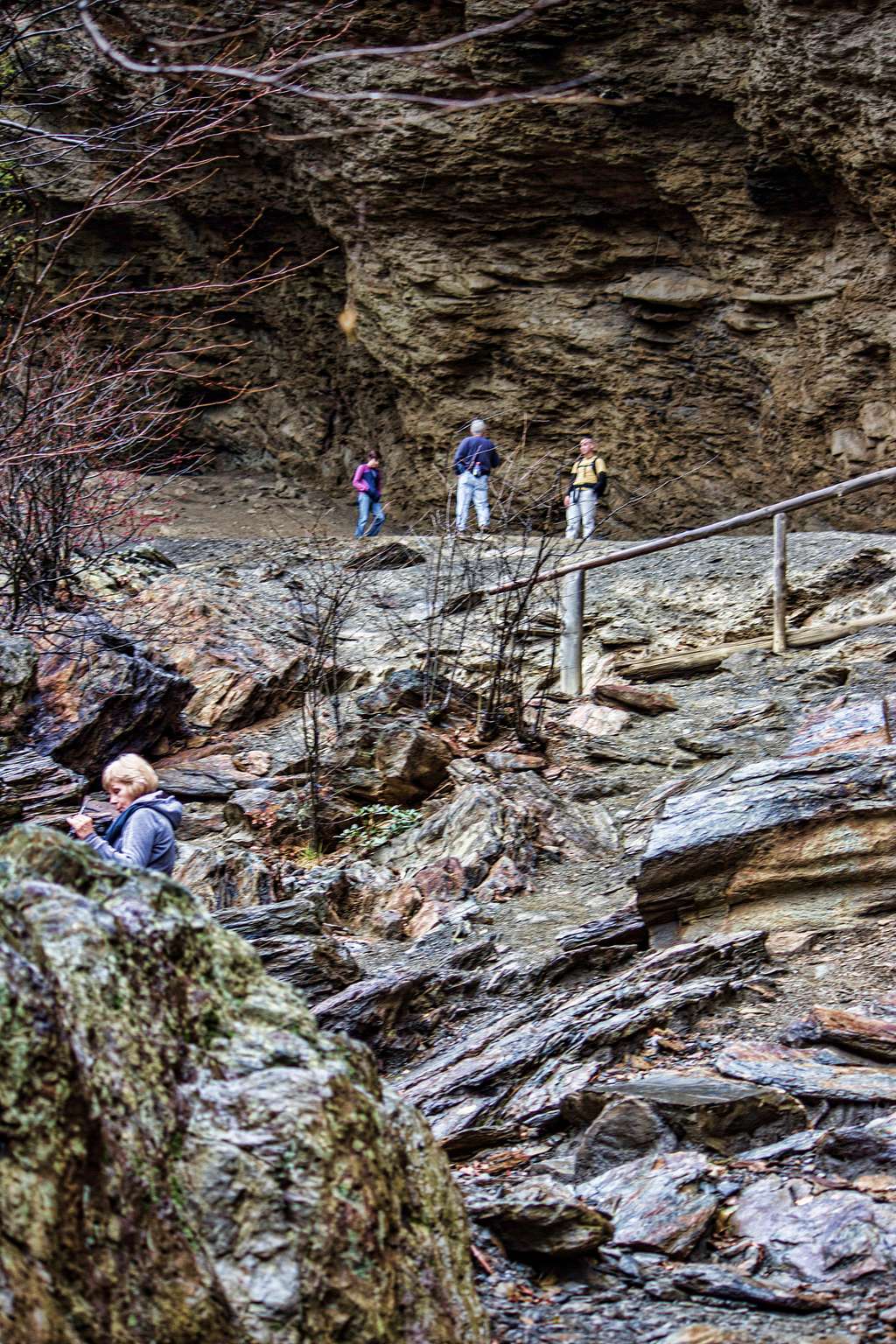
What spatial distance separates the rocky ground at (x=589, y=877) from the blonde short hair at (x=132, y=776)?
1.18 meters

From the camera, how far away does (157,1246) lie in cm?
212

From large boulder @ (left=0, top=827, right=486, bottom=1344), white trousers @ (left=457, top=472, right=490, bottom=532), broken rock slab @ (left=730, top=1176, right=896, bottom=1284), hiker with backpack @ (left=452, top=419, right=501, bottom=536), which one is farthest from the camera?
white trousers @ (left=457, top=472, right=490, bottom=532)

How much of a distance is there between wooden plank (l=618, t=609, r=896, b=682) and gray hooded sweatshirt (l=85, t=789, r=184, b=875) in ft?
18.3

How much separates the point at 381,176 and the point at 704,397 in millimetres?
5493

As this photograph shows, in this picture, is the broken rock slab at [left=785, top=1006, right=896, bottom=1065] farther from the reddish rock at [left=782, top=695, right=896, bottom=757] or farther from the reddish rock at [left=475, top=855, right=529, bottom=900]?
the reddish rock at [left=475, top=855, right=529, bottom=900]

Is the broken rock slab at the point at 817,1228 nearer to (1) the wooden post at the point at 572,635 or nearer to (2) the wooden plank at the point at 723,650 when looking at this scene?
(2) the wooden plank at the point at 723,650

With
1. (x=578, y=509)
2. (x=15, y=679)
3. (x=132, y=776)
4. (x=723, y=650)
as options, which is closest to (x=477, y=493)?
(x=578, y=509)

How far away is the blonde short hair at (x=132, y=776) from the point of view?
4.72 m

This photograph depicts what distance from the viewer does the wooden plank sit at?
8.89m

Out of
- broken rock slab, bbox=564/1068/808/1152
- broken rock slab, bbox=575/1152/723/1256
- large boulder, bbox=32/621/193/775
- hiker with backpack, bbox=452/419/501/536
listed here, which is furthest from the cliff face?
broken rock slab, bbox=575/1152/723/1256

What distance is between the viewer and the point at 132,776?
4734 mm

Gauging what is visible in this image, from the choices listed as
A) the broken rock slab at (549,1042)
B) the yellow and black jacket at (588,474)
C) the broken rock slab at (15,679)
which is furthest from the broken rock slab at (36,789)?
the yellow and black jacket at (588,474)

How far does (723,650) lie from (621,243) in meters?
9.95

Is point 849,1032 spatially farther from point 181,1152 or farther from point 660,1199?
point 181,1152
